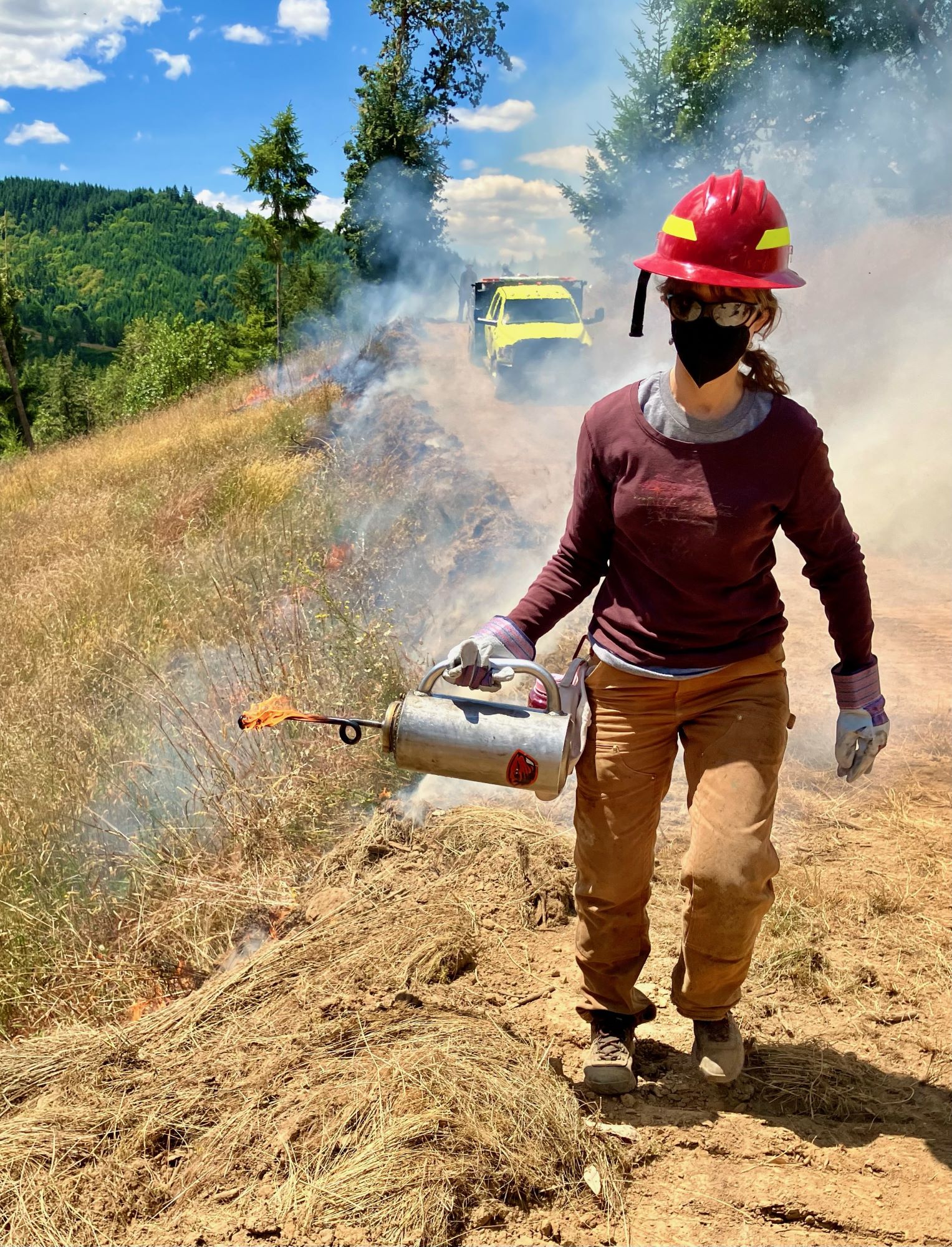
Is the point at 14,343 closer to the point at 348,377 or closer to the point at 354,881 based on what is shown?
the point at 348,377

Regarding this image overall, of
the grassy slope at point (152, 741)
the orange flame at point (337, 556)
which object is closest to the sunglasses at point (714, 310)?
the grassy slope at point (152, 741)

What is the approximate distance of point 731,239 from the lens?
79.9 inches

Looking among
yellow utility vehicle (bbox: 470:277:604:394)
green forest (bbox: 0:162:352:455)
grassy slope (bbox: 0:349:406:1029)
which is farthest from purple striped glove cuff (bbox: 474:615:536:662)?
green forest (bbox: 0:162:352:455)

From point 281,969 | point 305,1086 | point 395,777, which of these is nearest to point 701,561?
point 305,1086

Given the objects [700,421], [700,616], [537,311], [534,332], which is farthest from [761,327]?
[537,311]

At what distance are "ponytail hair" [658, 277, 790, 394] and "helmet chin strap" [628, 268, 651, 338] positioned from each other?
0.04 m

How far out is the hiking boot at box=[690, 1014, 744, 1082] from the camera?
7.58 feet

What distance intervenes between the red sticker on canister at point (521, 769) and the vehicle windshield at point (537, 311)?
12749 millimetres

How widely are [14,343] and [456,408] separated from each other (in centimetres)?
2403

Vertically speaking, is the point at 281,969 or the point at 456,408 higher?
the point at 456,408

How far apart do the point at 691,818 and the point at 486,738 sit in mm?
503

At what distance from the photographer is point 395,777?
411 cm

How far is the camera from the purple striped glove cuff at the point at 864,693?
228cm

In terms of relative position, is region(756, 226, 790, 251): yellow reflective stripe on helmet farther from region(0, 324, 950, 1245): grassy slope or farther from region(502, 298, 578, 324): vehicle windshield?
region(502, 298, 578, 324): vehicle windshield
